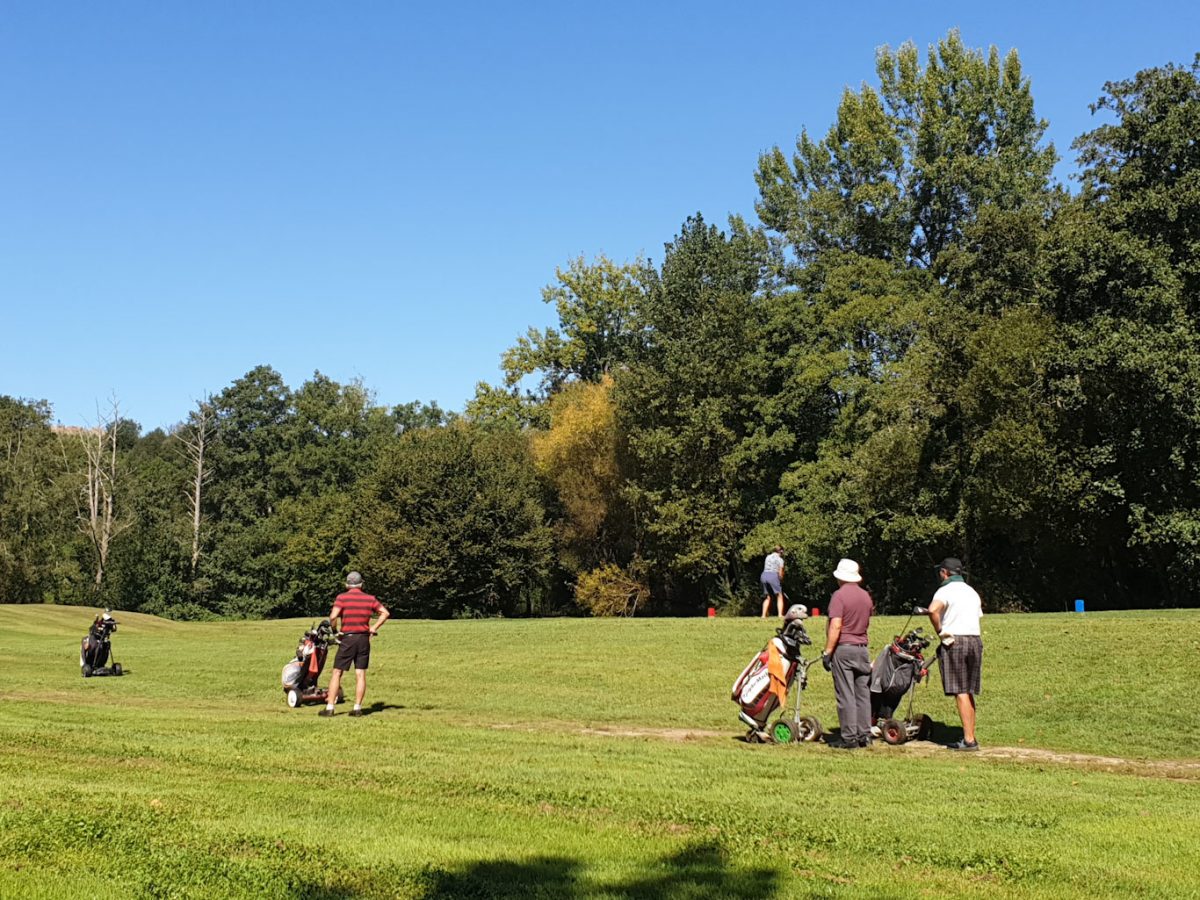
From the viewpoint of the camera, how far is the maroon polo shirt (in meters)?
12.5

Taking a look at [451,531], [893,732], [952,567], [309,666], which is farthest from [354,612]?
[451,531]

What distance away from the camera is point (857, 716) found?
488 inches

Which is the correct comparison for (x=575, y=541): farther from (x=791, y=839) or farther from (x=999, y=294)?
(x=791, y=839)

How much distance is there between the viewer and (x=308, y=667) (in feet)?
57.0

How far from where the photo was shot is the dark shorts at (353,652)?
15727mm

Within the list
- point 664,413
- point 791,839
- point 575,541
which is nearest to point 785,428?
point 664,413

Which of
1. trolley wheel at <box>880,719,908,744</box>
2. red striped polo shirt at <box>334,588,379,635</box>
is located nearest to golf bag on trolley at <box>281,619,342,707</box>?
red striped polo shirt at <box>334,588,379,635</box>

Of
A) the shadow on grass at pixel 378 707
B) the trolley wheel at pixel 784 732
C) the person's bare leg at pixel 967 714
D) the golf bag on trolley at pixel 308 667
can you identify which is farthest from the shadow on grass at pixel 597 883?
the golf bag on trolley at pixel 308 667

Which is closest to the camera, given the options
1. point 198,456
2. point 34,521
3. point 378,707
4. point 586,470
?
point 378,707

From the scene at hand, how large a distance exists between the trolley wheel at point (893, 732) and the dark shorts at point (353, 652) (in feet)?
24.1

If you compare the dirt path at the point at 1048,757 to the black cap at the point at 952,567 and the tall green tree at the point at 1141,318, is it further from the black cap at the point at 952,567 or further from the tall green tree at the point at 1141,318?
the tall green tree at the point at 1141,318

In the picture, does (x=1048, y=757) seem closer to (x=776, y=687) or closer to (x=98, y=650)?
(x=776, y=687)

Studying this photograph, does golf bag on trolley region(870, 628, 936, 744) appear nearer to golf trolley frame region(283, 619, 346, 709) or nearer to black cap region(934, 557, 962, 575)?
black cap region(934, 557, 962, 575)

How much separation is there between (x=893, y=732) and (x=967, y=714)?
2.88 ft
